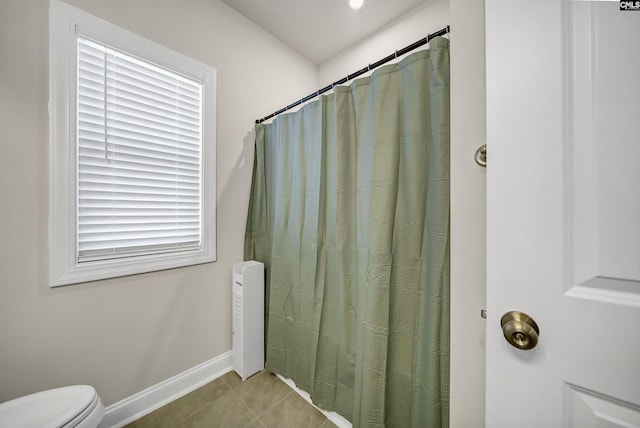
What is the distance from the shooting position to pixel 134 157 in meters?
1.29

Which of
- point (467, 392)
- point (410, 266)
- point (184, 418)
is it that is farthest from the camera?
point (184, 418)

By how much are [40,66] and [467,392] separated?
88.4 inches

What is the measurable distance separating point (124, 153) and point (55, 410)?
118 centimetres

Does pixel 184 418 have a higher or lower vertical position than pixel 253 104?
A: lower

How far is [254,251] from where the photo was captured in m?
1.80

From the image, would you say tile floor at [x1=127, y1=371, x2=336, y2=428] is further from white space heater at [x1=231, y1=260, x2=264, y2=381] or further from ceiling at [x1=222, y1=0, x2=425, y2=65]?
ceiling at [x1=222, y1=0, x2=425, y2=65]

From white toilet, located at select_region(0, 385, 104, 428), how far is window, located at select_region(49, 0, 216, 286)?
0.47m

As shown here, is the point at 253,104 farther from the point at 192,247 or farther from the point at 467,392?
the point at 467,392

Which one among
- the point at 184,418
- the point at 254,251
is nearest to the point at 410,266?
the point at 254,251

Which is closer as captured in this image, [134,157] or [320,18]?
[134,157]

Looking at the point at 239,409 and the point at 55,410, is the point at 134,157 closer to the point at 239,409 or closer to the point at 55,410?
the point at 55,410

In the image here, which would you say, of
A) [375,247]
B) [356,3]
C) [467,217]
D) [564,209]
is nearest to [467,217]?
[467,217]

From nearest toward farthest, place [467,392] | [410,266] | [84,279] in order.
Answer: [467,392] → [410,266] → [84,279]

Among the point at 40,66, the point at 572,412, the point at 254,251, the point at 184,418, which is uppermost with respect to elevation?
the point at 40,66
